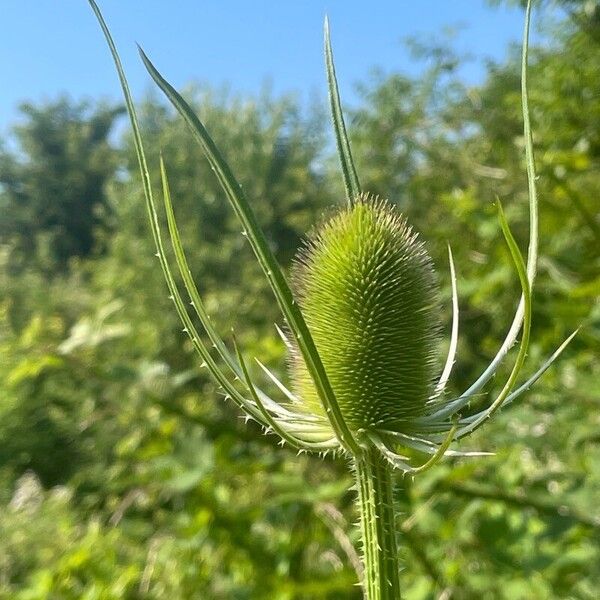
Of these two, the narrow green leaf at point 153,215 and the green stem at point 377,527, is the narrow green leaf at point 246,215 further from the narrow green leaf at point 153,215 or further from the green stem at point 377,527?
the green stem at point 377,527

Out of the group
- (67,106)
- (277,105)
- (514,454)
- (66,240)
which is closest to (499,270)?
(514,454)

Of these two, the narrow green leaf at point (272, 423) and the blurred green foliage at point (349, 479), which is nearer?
the narrow green leaf at point (272, 423)

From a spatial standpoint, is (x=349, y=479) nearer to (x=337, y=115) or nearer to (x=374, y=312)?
(x=374, y=312)

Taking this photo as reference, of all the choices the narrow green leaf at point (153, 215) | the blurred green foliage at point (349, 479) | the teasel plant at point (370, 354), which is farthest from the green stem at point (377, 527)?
the blurred green foliage at point (349, 479)

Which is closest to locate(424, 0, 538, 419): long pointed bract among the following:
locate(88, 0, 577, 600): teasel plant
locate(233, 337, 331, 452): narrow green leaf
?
locate(88, 0, 577, 600): teasel plant

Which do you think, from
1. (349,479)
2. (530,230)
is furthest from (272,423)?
(349,479)

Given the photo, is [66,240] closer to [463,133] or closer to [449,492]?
[463,133]

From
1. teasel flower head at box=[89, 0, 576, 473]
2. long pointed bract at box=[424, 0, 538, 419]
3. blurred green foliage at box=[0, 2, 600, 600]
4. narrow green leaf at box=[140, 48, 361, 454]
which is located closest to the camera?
narrow green leaf at box=[140, 48, 361, 454]

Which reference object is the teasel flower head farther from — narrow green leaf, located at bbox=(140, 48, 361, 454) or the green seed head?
narrow green leaf, located at bbox=(140, 48, 361, 454)
